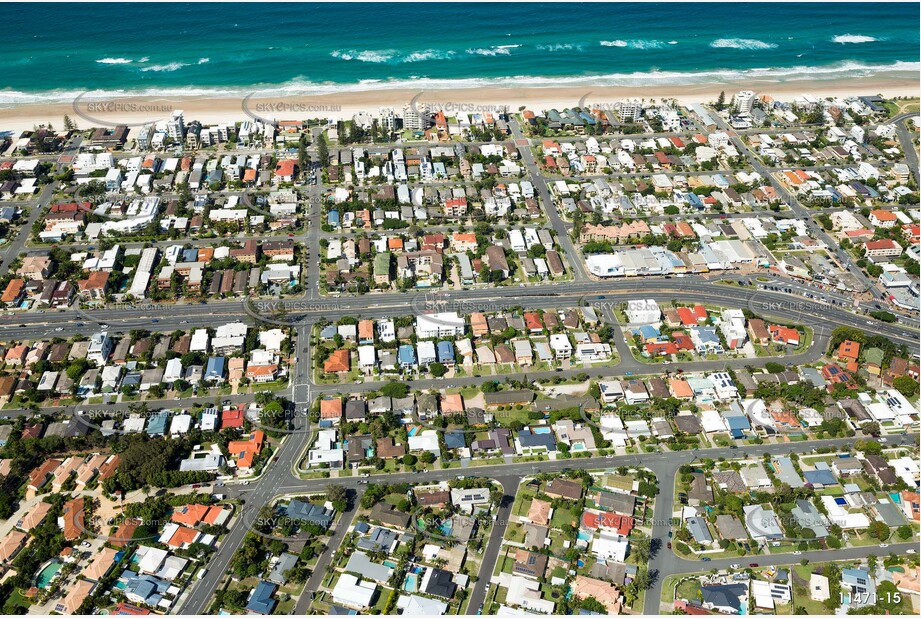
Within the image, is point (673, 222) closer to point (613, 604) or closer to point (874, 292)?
point (874, 292)

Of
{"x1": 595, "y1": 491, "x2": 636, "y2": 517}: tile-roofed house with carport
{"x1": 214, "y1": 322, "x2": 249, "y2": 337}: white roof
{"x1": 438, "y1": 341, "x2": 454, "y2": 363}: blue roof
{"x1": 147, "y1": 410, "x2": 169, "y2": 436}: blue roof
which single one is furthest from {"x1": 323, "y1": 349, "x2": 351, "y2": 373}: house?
{"x1": 595, "y1": 491, "x2": 636, "y2": 517}: tile-roofed house with carport

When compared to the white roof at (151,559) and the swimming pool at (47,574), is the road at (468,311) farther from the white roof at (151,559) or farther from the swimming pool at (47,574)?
the swimming pool at (47,574)

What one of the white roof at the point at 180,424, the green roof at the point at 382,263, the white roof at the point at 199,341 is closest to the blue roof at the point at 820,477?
the green roof at the point at 382,263

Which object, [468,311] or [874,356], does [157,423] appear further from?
[874,356]

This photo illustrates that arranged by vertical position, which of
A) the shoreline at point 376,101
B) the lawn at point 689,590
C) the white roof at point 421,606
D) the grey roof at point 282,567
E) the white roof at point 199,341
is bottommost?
the lawn at point 689,590

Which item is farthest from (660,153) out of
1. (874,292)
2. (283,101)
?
(283,101)

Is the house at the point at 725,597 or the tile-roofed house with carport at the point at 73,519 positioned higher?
the tile-roofed house with carport at the point at 73,519

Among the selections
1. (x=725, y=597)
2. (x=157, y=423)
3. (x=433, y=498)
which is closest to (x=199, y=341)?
(x=157, y=423)
